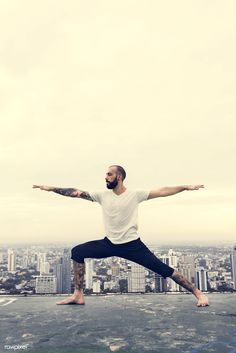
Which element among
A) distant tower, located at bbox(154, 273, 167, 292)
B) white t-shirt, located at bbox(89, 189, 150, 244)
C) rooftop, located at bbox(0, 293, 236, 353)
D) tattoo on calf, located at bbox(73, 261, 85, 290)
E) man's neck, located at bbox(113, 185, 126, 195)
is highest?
man's neck, located at bbox(113, 185, 126, 195)

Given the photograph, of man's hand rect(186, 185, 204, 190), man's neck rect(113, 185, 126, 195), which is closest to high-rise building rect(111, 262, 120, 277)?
man's neck rect(113, 185, 126, 195)

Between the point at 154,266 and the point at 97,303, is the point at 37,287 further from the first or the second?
the point at 154,266

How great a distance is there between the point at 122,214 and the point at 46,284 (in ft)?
21.0

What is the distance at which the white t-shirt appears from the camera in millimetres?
8516

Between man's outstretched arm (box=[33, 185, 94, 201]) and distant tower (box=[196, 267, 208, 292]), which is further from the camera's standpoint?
distant tower (box=[196, 267, 208, 292])

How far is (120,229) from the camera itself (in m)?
8.55

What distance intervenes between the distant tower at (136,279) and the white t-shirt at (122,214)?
5177 mm

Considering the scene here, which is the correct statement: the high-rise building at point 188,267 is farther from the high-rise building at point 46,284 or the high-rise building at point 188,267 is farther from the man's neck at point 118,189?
the man's neck at point 118,189

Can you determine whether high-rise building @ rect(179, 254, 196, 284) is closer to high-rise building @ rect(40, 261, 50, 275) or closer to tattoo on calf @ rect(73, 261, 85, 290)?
tattoo on calf @ rect(73, 261, 85, 290)

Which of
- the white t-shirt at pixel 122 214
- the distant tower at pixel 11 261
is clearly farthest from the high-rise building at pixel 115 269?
the white t-shirt at pixel 122 214

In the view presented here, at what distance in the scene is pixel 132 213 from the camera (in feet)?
28.5

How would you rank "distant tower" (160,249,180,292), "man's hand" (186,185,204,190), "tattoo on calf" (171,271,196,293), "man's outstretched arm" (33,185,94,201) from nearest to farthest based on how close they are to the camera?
"man's hand" (186,185,204,190)
"tattoo on calf" (171,271,196,293)
"man's outstretched arm" (33,185,94,201)
"distant tower" (160,249,180,292)

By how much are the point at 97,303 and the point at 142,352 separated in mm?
4251

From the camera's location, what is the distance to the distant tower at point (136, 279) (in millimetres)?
13018
